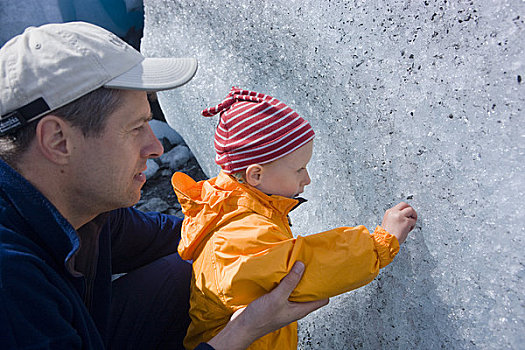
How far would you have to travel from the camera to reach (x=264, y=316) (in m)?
0.94

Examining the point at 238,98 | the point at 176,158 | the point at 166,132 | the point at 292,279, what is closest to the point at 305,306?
the point at 292,279

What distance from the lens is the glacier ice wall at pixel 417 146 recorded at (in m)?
0.87

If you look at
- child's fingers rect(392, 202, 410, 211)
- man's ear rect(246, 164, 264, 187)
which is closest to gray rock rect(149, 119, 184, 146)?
man's ear rect(246, 164, 264, 187)

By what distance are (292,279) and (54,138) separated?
49 centimetres

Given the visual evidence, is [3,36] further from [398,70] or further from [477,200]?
[477,200]

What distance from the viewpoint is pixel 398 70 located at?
1.02 meters

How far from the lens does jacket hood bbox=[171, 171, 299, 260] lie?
1021 mm

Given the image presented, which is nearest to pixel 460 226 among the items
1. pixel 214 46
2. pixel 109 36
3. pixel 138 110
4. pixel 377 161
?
pixel 377 161

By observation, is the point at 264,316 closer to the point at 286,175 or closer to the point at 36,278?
the point at 286,175

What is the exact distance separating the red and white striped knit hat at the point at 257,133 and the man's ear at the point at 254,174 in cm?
1

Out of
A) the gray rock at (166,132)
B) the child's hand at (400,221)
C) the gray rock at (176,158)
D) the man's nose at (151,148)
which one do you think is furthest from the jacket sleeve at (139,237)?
the gray rock at (166,132)

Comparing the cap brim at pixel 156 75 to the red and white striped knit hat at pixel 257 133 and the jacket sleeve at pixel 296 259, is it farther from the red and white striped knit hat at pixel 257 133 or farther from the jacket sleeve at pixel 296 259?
the jacket sleeve at pixel 296 259

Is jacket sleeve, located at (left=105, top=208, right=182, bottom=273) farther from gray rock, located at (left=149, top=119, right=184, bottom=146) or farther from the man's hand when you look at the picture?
gray rock, located at (left=149, top=119, right=184, bottom=146)

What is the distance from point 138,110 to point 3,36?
255 cm
